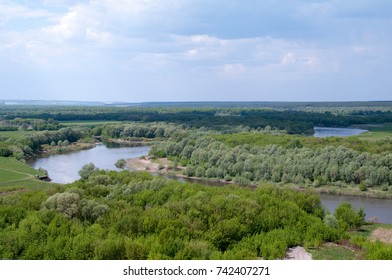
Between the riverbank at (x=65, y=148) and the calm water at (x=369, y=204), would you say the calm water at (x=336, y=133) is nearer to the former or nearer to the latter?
the riverbank at (x=65, y=148)

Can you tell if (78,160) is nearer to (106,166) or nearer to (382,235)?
(106,166)

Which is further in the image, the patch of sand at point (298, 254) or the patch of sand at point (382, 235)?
the patch of sand at point (382, 235)

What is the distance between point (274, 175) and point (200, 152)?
34.0 feet

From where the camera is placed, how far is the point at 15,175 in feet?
116

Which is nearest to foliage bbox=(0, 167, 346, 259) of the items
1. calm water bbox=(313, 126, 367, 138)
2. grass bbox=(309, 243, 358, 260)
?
grass bbox=(309, 243, 358, 260)

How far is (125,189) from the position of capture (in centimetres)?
2361

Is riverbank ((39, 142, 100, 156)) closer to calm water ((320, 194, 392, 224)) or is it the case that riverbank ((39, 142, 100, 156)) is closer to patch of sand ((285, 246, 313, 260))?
calm water ((320, 194, 392, 224))

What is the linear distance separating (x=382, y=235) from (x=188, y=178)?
2230 cm

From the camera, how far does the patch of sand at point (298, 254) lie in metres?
16.4

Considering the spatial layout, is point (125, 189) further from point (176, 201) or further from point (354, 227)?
point (354, 227)

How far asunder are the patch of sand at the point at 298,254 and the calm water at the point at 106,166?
34.9 feet

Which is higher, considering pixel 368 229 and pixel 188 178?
pixel 368 229

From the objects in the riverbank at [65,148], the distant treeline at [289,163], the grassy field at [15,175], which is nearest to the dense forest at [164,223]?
the grassy field at [15,175]

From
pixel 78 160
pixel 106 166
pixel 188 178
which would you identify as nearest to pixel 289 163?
pixel 188 178
